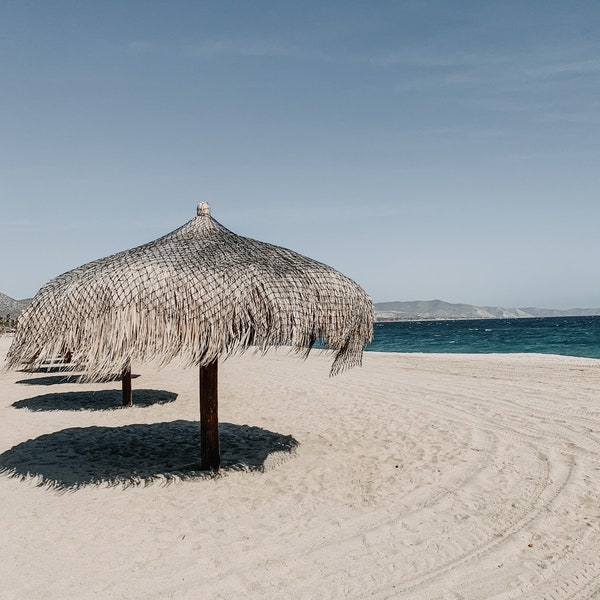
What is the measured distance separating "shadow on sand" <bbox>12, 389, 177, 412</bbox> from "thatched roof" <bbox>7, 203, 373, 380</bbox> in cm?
524

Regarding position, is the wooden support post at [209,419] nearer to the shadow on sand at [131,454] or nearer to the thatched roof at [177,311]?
the shadow on sand at [131,454]

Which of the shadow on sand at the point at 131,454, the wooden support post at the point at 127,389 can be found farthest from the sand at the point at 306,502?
the wooden support post at the point at 127,389

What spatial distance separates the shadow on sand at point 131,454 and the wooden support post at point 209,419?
0.54 feet

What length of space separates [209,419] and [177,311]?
6.06 ft

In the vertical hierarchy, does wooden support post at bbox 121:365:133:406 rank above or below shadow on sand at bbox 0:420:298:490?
above

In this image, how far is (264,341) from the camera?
491cm


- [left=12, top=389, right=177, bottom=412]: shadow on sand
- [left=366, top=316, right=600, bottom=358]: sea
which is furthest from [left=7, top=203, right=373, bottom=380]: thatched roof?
[left=366, top=316, right=600, bottom=358]: sea

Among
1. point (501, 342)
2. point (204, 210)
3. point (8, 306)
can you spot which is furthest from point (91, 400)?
point (8, 306)

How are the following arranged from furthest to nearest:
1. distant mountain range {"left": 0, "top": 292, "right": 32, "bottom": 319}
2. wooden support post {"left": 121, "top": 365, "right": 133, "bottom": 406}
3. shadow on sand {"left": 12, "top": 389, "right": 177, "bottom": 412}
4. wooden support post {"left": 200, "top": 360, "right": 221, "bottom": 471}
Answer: distant mountain range {"left": 0, "top": 292, "right": 32, "bottom": 319}, shadow on sand {"left": 12, "top": 389, "right": 177, "bottom": 412}, wooden support post {"left": 121, "top": 365, "right": 133, "bottom": 406}, wooden support post {"left": 200, "top": 360, "right": 221, "bottom": 471}

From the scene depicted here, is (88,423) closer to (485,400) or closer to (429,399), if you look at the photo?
(429,399)

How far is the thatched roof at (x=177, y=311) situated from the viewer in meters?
4.67

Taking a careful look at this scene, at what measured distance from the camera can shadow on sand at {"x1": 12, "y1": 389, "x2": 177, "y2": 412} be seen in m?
10.0

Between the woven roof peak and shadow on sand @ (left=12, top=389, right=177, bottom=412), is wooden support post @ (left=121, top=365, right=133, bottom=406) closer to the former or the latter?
shadow on sand @ (left=12, top=389, right=177, bottom=412)

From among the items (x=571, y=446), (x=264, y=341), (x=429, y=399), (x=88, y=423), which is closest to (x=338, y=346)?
(x=264, y=341)
